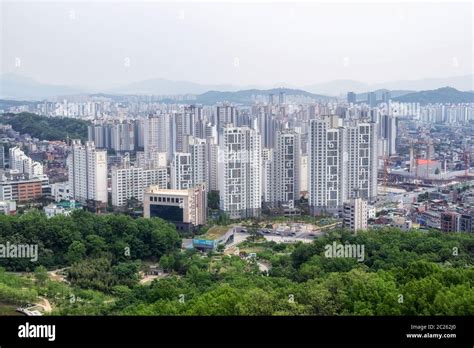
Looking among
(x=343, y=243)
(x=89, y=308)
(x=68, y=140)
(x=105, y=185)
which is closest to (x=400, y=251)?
(x=343, y=243)

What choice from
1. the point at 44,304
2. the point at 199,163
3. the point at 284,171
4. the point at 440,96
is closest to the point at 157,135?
the point at 199,163

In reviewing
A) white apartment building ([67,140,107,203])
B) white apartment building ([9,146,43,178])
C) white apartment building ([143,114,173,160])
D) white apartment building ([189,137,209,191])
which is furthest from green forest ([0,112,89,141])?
white apartment building ([189,137,209,191])

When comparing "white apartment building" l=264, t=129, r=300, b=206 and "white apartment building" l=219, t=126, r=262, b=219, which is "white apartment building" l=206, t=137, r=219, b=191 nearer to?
"white apartment building" l=219, t=126, r=262, b=219

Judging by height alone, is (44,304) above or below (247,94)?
below

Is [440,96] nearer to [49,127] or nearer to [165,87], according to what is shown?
[165,87]

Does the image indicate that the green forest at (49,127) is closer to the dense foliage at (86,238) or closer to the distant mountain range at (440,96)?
the dense foliage at (86,238)

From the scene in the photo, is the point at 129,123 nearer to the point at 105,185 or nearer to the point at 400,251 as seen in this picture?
the point at 105,185
